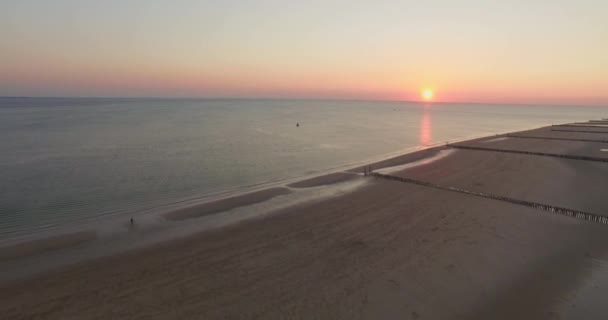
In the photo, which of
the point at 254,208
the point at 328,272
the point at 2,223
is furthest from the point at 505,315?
the point at 2,223

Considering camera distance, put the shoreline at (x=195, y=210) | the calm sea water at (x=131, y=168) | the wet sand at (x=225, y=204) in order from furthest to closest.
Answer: the calm sea water at (x=131, y=168)
the wet sand at (x=225, y=204)
the shoreline at (x=195, y=210)

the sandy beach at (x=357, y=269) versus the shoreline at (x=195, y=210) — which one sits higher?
the sandy beach at (x=357, y=269)

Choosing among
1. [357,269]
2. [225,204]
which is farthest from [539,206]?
[225,204]

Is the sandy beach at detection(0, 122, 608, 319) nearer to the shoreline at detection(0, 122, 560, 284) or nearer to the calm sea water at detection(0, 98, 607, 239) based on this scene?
the shoreline at detection(0, 122, 560, 284)

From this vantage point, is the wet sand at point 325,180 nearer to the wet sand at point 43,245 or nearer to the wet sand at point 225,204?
the wet sand at point 225,204

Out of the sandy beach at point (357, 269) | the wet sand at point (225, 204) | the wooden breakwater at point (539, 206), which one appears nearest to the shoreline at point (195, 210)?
the wet sand at point (225, 204)

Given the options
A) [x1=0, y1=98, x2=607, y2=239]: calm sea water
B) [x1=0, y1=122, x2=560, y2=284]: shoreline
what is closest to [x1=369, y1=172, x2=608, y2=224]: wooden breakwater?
[x1=0, y1=122, x2=560, y2=284]: shoreline

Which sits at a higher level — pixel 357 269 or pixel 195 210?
pixel 357 269

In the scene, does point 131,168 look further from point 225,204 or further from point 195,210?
point 225,204
